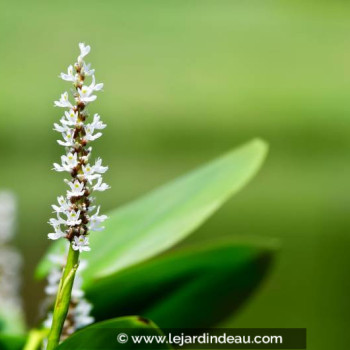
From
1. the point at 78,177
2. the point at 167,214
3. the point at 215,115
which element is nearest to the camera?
the point at 78,177

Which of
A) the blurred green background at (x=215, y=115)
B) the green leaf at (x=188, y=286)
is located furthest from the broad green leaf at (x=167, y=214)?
the blurred green background at (x=215, y=115)

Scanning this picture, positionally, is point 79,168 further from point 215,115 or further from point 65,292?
point 215,115

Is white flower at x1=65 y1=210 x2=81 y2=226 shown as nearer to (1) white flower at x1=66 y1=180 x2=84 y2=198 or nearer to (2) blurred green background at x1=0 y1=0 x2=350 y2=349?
(1) white flower at x1=66 y1=180 x2=84 y2=198

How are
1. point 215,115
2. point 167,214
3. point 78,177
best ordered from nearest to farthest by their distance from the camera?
1. point 78,177
2. point 167,214
3. point 215,115

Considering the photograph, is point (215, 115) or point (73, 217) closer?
point (73, 217)

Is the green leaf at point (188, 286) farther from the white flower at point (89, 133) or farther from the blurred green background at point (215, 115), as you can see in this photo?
the blurred green background at point (215, 115)

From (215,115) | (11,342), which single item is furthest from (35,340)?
(215,115)
